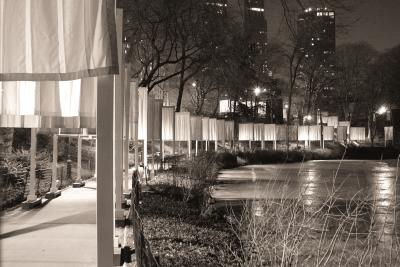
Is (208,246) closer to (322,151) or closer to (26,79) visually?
(26,79)

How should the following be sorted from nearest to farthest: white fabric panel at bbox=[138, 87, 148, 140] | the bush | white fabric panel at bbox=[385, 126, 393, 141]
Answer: white fabric panel at bbox=[138, 87, 148, 140] → the bush → white fabric panel at bbox=[385, 126, 393, 141]

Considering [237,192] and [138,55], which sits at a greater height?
[138,55]

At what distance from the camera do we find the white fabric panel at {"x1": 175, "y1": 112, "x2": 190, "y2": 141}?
72.6 ft

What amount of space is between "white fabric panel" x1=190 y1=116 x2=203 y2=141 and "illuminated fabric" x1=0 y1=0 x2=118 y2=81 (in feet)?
67.9

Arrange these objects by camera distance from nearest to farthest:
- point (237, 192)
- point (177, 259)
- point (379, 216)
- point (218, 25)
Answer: point (177, 259), point (379, 216), point (237, 192), point (218, 25)

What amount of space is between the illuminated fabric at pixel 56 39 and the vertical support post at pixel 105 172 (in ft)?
0.65

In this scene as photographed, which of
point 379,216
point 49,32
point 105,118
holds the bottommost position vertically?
point 379,216

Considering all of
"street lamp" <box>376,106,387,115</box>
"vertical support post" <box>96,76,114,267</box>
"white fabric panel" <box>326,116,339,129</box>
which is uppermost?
"street lamp" <box>376,106,387,115</box>

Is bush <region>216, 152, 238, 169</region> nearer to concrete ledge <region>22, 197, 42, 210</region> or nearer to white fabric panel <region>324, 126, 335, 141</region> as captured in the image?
white fabric panel <region>324, 126, 335, 141</region>

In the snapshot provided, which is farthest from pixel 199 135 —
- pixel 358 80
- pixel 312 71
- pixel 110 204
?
pixel 358 80

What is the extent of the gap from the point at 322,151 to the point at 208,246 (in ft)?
122

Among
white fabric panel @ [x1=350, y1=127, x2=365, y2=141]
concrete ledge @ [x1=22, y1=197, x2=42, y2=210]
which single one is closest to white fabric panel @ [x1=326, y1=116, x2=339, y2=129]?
white fabric panel @ [x1=350, y1=127, x2=365, y2=141]

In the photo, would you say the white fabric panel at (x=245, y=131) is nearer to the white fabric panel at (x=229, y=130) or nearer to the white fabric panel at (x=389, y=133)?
the white fabric panel at (x=229, y=130)

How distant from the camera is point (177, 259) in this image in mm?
5746
